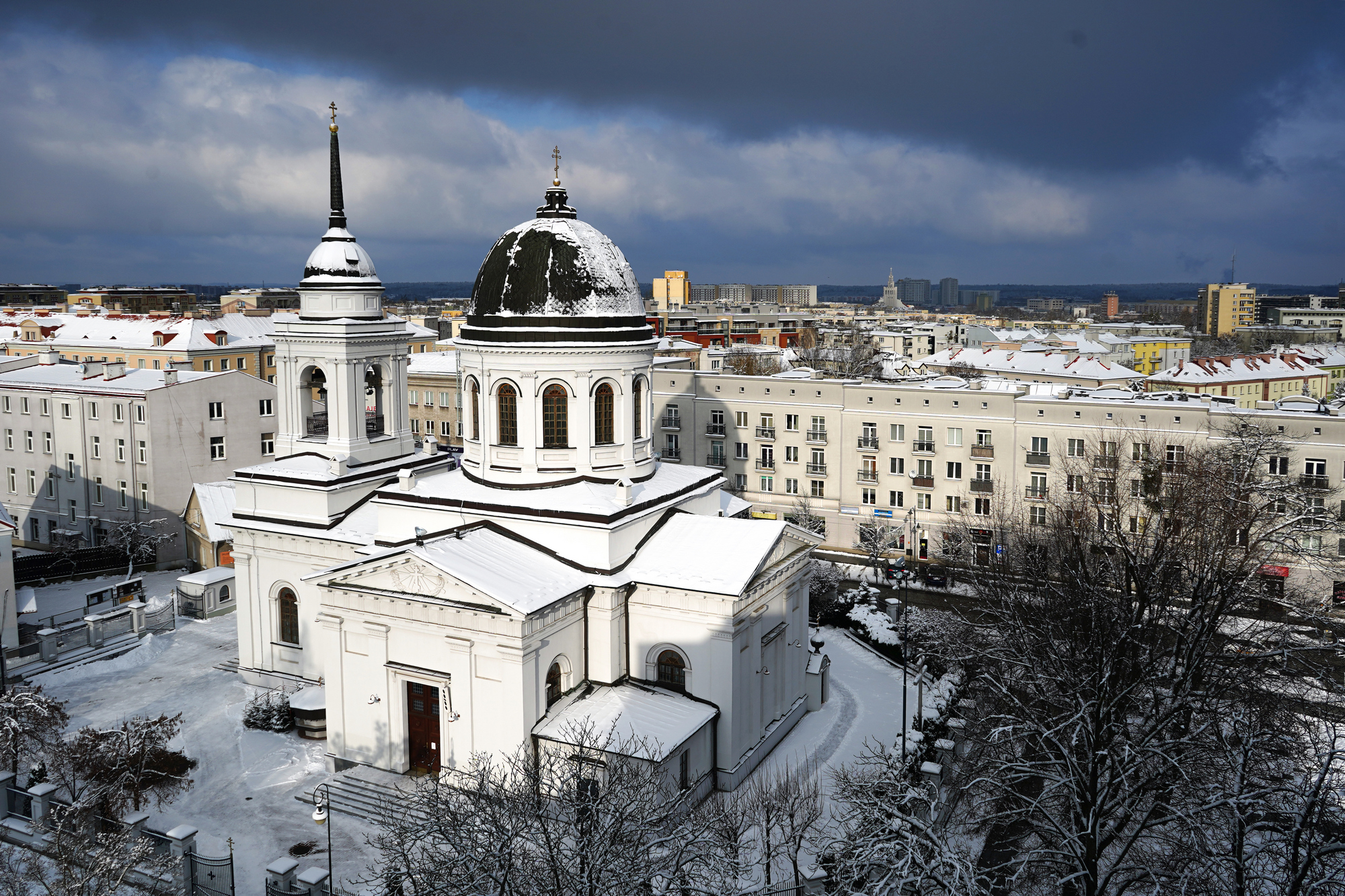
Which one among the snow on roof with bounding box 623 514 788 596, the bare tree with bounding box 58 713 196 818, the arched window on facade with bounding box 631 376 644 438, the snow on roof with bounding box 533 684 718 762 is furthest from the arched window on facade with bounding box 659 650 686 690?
the bare tree with bounding box 58 713 196 818

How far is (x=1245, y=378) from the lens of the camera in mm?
88688

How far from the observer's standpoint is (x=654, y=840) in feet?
60.5

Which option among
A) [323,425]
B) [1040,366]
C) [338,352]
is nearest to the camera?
[338,352]

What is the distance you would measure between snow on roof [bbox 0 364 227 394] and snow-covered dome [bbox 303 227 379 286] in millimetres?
20980

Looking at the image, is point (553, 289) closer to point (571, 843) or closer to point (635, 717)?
point (635, 717)

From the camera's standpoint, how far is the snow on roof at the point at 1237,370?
85312 mm

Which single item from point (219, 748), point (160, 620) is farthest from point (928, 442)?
point (219, 748)

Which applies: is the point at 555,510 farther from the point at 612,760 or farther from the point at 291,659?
the point at 291,659

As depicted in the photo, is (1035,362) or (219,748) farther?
(1035,362)

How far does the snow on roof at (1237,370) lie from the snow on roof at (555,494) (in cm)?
6731

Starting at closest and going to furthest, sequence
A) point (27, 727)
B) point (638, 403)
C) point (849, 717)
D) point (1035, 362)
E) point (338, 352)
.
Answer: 1. point (27, 727)
2. point (638, 403)
3. point (849, 717)
4. point (338, 352)
5. point (1035, 362)

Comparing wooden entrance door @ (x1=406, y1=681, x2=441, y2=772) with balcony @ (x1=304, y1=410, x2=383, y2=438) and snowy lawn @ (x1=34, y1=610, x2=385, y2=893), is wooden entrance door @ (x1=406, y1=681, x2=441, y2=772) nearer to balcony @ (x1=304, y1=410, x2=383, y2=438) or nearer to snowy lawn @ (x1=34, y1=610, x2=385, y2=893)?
snowy lawn @ (x1=34, y1=610, x2=385, y2=893)

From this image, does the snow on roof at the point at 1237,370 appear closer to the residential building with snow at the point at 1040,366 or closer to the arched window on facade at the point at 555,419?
the residential building with snow at the point at 1040,366

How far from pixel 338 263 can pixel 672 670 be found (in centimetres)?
1742
